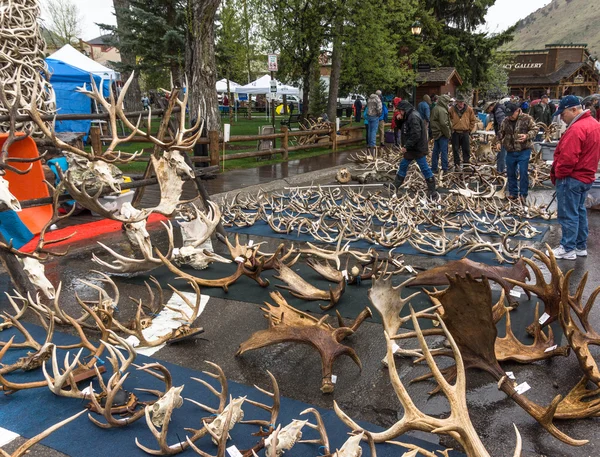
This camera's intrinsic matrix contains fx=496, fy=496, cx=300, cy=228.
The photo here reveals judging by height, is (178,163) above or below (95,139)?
below

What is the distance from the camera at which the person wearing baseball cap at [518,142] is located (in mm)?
7906

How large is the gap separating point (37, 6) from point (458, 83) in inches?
947

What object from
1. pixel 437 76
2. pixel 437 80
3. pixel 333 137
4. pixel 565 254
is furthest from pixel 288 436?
pixel 437 76

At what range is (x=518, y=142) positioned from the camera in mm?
7969

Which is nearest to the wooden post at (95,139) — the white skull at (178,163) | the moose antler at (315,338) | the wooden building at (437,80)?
the white skull at (178,163)

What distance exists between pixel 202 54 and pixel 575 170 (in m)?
7.94

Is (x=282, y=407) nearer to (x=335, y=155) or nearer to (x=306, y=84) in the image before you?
(x=335, y=155)

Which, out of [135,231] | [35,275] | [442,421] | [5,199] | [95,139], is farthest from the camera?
[95,139]

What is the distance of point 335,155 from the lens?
1659 cm

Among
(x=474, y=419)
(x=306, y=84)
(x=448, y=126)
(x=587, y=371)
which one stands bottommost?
(x=474, y=419)

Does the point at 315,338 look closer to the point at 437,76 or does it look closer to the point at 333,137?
the point at 333,137

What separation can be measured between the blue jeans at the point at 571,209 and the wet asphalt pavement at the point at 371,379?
1907 mm

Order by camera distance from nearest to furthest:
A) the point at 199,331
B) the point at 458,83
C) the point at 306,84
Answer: the point at 199,331
the point at 306,84
the point at 458,83

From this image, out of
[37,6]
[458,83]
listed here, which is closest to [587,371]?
[37,6]
